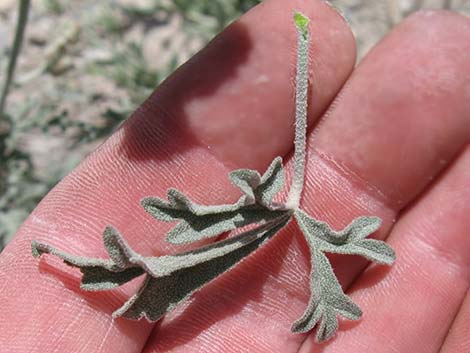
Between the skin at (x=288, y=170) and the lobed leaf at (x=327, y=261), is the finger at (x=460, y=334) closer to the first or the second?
the skin at (x=288, y=170)

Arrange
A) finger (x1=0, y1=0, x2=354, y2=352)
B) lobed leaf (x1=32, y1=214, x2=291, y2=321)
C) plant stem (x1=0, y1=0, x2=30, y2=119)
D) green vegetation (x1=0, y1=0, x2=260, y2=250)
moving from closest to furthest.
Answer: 1. lobed leaf (x1=32, y1=214, x2=291, y2=321)
2. finger (x1=0, y1=0, x2=354, y2=352)
3. plant stem (x1=0, y1=0, x2=30, y2=119)
4. green vegetation (x1=0, y1=0, x2=260, y2=250)

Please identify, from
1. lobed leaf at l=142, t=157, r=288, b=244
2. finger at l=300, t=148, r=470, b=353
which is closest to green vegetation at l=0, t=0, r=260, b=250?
lobed leaf at l=142, t=157, r=288, b=244

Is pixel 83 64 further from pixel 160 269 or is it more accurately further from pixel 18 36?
pixel 160 269

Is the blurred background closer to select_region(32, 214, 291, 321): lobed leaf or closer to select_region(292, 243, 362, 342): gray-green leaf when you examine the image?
select_region(32, 214, 291, 321): lobed leaf

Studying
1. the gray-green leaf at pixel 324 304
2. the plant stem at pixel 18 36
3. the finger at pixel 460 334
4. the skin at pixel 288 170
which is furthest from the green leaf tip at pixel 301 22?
the finger at pixel 460 334

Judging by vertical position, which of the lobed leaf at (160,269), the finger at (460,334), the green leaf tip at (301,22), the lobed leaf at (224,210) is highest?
the green leaf tip at (301,22)

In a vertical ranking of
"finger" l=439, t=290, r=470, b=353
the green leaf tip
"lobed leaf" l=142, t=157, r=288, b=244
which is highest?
the green leaf tip
